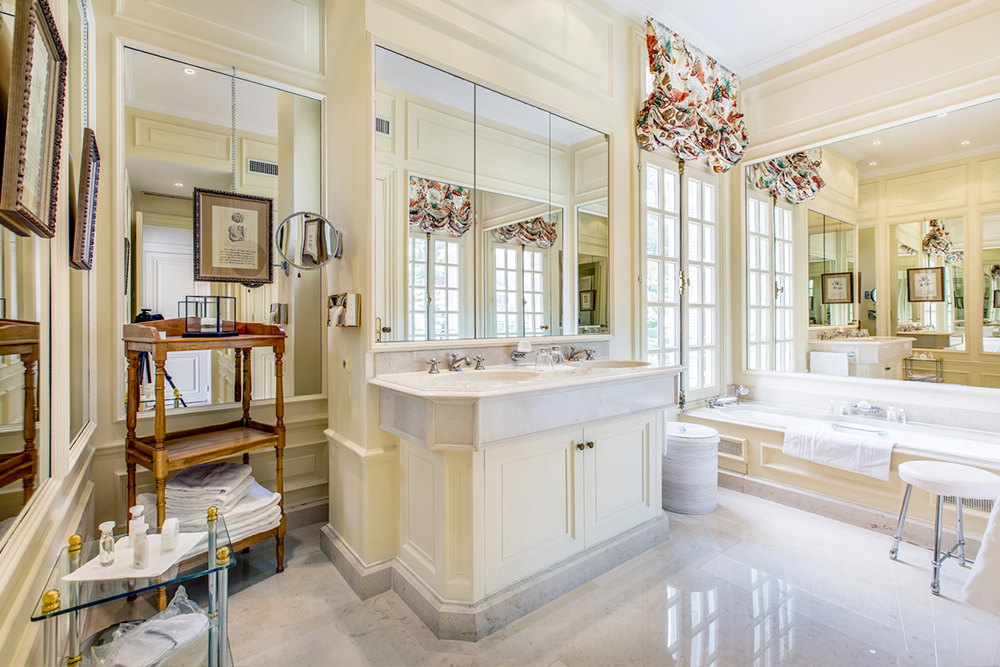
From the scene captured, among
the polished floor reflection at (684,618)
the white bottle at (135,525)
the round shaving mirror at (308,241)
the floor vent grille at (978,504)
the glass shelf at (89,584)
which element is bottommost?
the polished floor reflection at (684,618)

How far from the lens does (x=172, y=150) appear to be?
2.10 metres

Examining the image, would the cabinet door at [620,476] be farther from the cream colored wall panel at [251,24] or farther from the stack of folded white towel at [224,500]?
the cream colored wall panel at [251,24]

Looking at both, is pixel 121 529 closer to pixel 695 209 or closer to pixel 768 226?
pixel 695 209

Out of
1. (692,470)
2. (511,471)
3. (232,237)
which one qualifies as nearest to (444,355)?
(511,471)

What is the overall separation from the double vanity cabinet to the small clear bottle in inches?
35.4

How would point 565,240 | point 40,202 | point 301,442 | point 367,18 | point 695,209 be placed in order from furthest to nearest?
point 695,209 < point 565,240 < point 301,442 < point 367,18 < point 40,202

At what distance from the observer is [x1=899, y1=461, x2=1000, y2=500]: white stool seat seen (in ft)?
6.61

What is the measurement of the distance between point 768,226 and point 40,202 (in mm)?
4411

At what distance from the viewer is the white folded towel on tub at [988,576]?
1420 millimetres

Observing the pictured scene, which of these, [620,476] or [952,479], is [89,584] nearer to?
[620,476]

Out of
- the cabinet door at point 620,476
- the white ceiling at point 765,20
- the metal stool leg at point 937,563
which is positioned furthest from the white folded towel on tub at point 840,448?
the white ceiling at point 765,20

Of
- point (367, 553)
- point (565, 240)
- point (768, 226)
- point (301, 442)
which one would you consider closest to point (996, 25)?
point (768, 226)

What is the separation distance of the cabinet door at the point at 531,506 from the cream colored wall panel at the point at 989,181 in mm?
2960

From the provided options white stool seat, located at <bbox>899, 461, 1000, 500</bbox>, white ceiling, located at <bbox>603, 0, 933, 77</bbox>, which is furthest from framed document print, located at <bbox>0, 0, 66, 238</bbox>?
white stool seat, located at <bbox>899, 461, 1000, 500</bbox>
